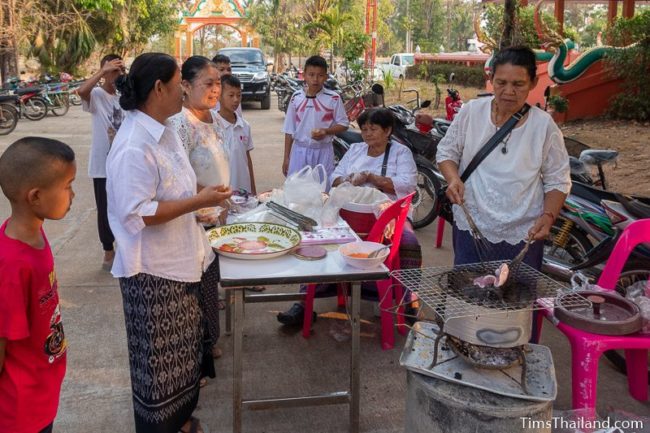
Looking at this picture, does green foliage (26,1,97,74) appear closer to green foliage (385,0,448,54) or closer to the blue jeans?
the blue jeans

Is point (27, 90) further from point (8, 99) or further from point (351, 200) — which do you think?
point (351, 200)

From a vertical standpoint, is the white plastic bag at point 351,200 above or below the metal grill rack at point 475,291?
above

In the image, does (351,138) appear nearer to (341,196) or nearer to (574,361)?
(341,196)

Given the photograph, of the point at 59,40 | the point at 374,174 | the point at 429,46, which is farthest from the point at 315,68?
the point at 429,46

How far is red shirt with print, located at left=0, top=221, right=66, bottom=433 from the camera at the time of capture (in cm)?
158

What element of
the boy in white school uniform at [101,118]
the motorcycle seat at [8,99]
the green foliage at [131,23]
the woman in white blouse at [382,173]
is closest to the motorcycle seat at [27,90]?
the motorcycle seat at [8,99]

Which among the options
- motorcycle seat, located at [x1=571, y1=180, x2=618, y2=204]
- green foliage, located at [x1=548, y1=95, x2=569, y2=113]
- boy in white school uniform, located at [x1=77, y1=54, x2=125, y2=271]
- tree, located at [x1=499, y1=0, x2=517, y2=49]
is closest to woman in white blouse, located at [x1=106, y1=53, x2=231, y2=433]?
boy in white school uniform, located at [x1=77, y1=54, x2=125, y2=271]

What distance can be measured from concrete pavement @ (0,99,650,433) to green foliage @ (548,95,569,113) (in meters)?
7.21

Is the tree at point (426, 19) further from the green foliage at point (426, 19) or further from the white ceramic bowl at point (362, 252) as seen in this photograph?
the white ceramic bowl at point (362, 252)

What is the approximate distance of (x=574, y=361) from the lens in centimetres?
236

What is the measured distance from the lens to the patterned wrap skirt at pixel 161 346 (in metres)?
2.16

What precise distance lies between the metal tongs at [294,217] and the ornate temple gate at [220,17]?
42.4 m

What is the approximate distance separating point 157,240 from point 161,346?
416 mm

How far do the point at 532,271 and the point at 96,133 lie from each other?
3242 millimetres
